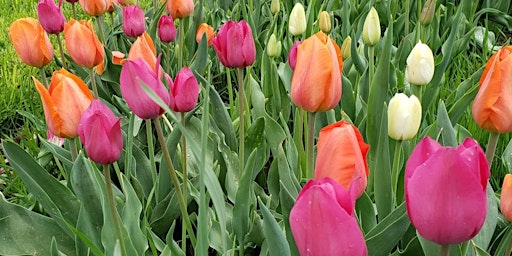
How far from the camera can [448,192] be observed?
611mm

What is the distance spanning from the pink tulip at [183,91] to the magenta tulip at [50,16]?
75 cm

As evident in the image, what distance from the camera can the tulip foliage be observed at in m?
0.63

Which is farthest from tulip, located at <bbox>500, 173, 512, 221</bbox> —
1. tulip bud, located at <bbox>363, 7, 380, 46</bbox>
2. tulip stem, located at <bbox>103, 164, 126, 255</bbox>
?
tulip bud, located at <bbox>363, 7, 380, 46</bbox>

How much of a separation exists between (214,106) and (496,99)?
0.83 m

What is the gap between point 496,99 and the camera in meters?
0.95

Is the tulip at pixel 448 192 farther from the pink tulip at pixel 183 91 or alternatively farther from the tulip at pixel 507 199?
the pink tulip at pixel 183 91

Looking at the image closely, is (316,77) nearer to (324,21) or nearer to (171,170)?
(171,170)

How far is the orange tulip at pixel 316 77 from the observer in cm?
102

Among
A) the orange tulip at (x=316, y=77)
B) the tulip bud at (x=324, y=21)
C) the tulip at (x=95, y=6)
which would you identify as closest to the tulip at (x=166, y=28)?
the tulip at (x=95, y=6)

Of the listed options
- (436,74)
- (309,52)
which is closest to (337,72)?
(309,52)

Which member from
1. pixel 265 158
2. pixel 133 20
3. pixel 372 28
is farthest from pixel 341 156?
pixel 133 20

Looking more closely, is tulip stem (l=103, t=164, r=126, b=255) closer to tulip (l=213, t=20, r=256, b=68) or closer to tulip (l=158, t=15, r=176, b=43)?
tulip (l=213, t=20, r=256, b=68)

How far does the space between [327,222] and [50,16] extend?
132 centimetres

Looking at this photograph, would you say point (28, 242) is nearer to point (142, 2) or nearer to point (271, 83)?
point (271, 83)
